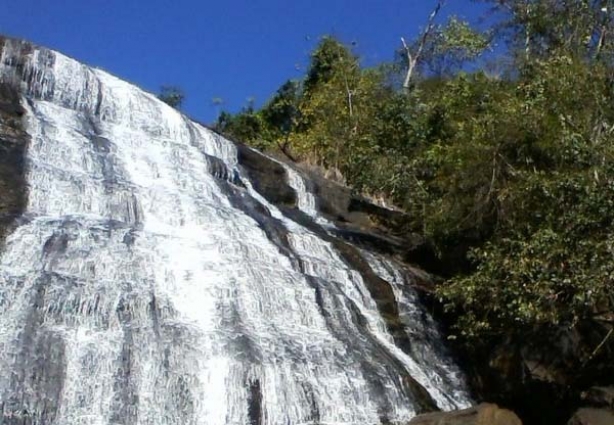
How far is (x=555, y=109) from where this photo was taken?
20.7 meters

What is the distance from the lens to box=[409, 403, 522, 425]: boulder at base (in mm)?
14758

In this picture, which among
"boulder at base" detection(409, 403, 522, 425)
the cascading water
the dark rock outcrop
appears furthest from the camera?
the dark rock outcrop

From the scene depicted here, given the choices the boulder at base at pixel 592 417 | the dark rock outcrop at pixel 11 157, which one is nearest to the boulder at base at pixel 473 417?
the boulder at base at pixel 592 417

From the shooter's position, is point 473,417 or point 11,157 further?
point 11,157

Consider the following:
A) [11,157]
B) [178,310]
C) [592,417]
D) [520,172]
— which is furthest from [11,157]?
[592,417]

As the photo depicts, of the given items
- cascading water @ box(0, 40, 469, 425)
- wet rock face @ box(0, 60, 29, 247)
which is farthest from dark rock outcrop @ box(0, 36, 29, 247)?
cascading water @ box(0, 40, 469, 425)

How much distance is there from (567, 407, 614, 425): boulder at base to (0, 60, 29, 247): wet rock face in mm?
10908

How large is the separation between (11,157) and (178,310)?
7012mm

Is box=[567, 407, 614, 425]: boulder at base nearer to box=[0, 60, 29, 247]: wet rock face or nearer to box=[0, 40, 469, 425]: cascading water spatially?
box=[0, 40, 469, 425]: cascading water

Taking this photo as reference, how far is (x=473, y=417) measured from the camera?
583 inches

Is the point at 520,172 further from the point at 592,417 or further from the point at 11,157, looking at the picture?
the point at 11,157

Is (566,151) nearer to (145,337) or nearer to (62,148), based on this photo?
(145,337)

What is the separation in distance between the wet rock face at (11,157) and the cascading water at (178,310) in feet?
0.78

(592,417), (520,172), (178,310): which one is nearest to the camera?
(592,417)
